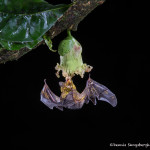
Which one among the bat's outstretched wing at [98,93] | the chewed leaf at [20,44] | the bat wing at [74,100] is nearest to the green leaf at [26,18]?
the chewed leaf at [20,44]

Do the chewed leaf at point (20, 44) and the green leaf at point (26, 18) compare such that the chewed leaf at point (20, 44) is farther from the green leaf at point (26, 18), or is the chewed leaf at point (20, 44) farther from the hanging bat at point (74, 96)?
the hanging bat at point (74, 96)

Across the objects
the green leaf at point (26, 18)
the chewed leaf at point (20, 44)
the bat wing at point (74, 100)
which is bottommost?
the bat wing at point (74, 100)

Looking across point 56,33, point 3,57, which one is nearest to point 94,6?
point 56,33

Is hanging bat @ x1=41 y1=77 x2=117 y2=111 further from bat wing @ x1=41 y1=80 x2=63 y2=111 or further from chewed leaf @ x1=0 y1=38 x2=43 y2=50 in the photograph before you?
chewed leaf @ x1=0 y1=38 x2=43 y2=50

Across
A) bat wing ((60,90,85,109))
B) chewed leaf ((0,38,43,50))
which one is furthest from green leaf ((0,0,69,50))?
bat wing ((60,90,85,109))

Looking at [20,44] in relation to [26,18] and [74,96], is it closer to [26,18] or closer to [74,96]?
[26,18]

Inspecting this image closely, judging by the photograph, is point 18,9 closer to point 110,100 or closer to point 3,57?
point 3,57

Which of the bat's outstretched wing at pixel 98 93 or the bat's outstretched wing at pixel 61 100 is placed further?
the bat's outstretched wing at pixel 98 93

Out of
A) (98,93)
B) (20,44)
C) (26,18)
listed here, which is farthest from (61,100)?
(26,18)
